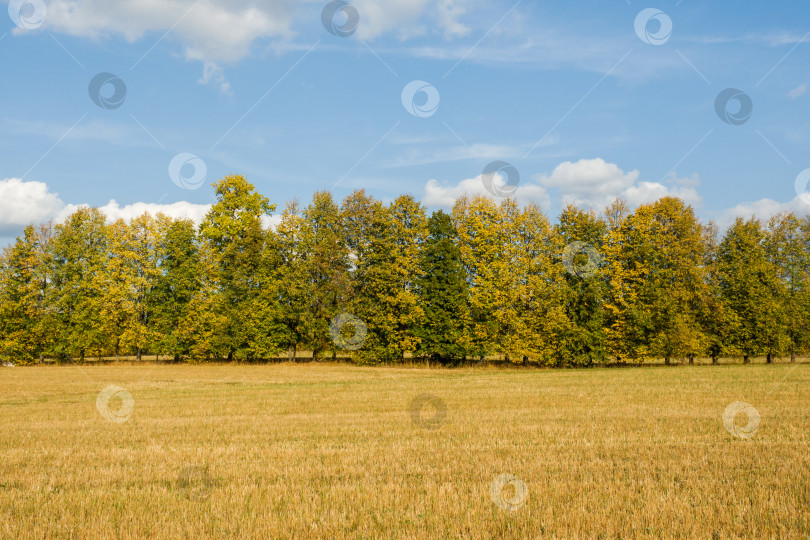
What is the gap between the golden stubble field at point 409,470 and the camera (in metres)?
7.29

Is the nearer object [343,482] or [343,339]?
[343,482]

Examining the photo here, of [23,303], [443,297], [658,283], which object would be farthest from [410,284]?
[23,303]

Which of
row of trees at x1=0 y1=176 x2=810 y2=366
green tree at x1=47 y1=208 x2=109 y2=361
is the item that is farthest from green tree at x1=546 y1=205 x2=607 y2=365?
green tree at x1=47 y1=208 x2=109 y2=361

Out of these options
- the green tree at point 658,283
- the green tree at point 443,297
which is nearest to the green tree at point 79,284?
the green tree at point 443,297

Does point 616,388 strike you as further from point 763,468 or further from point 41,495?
point 41,495

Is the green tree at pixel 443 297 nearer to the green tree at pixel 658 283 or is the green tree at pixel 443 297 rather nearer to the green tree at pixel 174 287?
the green tree at pixel 658 283

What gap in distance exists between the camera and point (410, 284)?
54.9m

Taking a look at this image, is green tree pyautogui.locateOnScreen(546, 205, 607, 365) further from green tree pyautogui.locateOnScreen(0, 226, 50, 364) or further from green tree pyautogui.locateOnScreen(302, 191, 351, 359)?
green tree pyautogui.locateOnScreen(0, 226, 50, 364)

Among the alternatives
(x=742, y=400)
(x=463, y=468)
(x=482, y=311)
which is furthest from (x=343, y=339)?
(x=463, y=468)

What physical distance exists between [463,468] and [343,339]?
153 ft

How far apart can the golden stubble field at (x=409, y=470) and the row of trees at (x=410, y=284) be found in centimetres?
2926

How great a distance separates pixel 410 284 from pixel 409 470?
44.6m

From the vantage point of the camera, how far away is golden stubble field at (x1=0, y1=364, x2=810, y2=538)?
7289 mm

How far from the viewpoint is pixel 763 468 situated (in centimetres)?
1016
